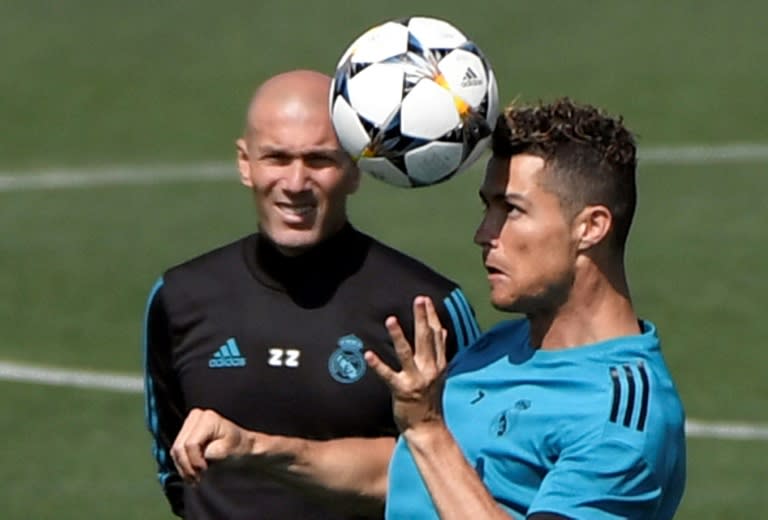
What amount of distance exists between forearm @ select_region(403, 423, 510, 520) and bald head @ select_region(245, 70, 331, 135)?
1.88m

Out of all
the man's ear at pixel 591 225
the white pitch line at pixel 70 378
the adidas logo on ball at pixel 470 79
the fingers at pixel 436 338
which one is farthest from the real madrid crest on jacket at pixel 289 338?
the white pitch line at pixel 70 378

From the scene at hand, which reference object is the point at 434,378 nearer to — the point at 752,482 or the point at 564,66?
the point at 752,482

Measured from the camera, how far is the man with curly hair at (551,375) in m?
5.87

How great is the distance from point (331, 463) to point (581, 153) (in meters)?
1.37

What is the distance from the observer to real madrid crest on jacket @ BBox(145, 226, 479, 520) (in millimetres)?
7402

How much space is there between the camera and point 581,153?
619 cm

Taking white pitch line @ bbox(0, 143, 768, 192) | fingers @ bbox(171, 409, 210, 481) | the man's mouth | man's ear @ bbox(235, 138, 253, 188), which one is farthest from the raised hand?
white pitch line @ bbox(0, 143, 768, 192)

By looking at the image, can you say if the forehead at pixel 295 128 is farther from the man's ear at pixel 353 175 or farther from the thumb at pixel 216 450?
the thumb at pixel 216 450

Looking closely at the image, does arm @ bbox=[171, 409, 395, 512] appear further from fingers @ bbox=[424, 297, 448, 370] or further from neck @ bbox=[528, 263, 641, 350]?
neck @ bbox=[528, 263, 641, 350]

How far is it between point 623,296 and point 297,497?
1640 mm

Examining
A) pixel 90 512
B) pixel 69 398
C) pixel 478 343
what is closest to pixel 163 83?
pixel 69 398

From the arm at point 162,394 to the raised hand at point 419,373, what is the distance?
195 centimetres

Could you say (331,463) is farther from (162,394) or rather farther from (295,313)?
(162,394)

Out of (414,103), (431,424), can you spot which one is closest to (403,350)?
(431,424)
